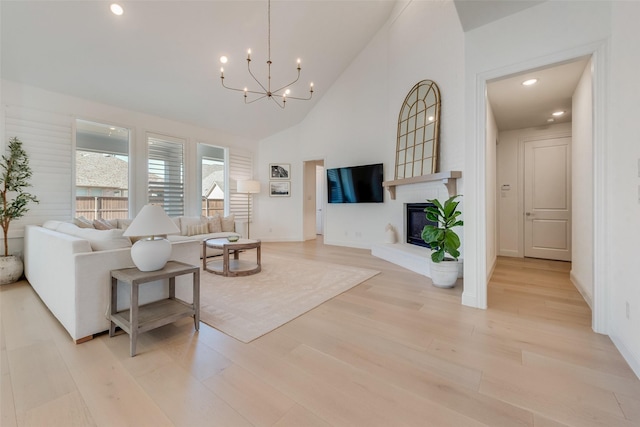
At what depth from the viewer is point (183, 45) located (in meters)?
3.83

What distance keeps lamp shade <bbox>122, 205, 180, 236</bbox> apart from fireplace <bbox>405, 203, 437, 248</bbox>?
3.80 meters

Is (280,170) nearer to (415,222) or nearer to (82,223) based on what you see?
(415,222)

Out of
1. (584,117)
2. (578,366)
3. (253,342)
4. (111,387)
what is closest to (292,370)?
(253,342)

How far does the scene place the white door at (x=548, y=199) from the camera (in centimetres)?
444

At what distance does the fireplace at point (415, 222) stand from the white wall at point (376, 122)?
153mm

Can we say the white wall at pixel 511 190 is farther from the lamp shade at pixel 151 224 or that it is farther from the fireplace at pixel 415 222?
the lamp shade at pixel 151 224

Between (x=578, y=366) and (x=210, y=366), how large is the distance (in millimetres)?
2324

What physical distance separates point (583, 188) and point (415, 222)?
2.23 metres

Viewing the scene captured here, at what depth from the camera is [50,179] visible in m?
3.84

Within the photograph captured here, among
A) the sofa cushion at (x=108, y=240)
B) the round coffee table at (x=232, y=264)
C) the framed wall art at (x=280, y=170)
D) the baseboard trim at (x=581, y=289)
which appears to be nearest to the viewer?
the sofa cushion at (x=108, y=240)

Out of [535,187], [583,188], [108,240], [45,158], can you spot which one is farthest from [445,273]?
[45,158]

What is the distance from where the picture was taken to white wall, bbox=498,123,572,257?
15.8 feet

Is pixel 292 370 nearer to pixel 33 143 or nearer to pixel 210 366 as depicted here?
pixel 210 366

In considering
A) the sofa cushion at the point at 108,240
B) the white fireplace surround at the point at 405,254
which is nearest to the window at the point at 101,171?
the sofa cushion at the point at 108,240
